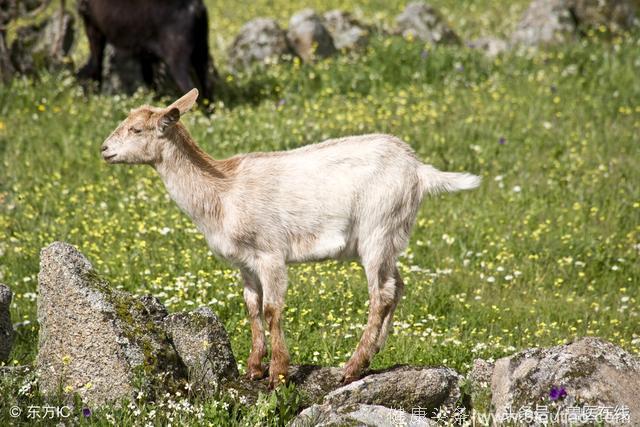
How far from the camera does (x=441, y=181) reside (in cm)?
819

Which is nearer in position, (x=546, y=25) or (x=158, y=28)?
(x=158, y=28)

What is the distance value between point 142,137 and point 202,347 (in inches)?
67.2

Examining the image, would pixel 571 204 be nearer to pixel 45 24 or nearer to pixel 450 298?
pixel 450 298

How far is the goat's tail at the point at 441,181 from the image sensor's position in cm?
818

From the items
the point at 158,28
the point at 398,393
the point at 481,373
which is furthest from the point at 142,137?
the point at 158,28

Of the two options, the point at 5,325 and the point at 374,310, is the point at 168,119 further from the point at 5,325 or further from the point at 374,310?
the point at 374,310

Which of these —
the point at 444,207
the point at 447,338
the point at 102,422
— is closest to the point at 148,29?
the point at 444,207

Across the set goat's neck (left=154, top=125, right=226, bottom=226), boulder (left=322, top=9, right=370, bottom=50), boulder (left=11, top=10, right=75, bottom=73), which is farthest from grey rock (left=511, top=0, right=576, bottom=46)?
goat's neck (left=154, top=125, right=226, bottom=226)

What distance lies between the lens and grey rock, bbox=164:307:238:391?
7.52 m

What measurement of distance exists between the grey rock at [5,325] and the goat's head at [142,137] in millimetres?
1303

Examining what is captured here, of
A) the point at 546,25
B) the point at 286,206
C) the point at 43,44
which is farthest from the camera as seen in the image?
the point at 546,25

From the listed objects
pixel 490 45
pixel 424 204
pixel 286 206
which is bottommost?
pixel 424 204

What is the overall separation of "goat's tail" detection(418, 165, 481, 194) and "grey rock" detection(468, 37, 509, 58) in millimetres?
10409

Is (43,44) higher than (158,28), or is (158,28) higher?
(158,28)
